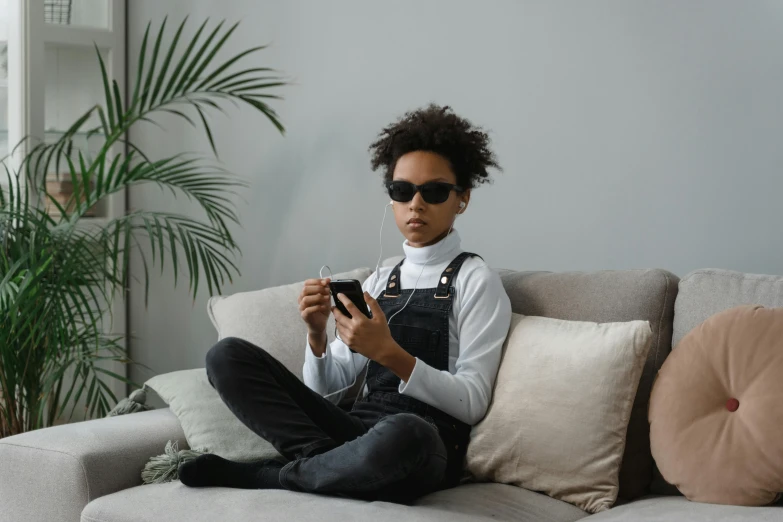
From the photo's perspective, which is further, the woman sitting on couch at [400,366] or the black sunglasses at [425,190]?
the black sunglasses at [425,190]

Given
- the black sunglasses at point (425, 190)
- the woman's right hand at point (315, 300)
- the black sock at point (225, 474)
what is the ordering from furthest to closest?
the black sunglasses at point (425, 190), the woman's right hand at point (315, 300), the black sock at point (225, 474)

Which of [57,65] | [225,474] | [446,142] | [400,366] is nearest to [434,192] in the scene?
[446,142]

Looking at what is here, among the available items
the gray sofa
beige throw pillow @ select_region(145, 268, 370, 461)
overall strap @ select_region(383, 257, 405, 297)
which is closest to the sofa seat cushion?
the gray sofa

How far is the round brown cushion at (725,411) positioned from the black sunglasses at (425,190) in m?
0.69

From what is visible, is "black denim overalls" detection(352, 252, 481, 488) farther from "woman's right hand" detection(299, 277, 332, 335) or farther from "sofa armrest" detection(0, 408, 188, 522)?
"sofa armrest" detection(0, 408, 188, 522)

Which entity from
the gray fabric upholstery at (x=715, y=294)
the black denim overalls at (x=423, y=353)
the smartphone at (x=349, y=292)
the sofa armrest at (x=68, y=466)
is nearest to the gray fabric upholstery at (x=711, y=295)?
the gray fabric upholstery at (x=715, y=294)

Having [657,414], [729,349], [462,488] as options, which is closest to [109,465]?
[462,488]

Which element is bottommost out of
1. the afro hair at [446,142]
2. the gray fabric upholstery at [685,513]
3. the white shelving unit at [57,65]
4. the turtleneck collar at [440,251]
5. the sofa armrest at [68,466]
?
the sofa armrest at [68,466]

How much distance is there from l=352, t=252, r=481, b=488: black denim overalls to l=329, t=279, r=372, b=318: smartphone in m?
0.18

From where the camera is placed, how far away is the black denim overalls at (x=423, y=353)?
6.91 ft

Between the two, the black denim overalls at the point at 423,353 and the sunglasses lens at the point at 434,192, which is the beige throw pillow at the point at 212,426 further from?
the sunglasses lens at the point at 434,192

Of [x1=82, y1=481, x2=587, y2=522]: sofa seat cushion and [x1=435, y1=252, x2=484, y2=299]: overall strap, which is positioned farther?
[x1=435, y1=252, x2=484, y2=299]: overall strap

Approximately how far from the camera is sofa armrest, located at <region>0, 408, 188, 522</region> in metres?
2.04

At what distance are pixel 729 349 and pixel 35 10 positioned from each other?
2.87 meters
